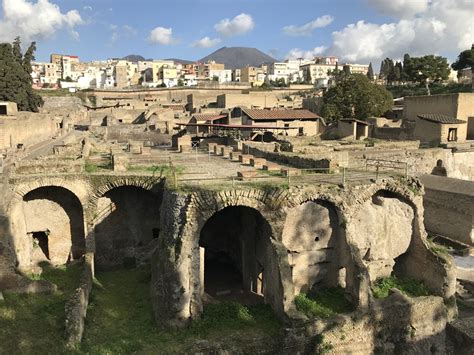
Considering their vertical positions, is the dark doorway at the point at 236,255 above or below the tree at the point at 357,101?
below

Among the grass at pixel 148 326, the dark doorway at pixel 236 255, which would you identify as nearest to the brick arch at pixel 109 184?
the dark doorway at pixel 236 255

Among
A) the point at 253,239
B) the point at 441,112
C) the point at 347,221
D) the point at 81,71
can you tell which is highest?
the point at 81,71

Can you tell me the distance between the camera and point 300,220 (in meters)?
14.6

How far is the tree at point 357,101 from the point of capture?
4850cm

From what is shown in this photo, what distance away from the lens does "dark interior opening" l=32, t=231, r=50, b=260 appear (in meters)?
18.9

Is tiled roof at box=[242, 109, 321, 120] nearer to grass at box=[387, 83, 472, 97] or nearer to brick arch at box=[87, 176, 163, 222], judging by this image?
brick arch at box=[87, 176, 163, 222]

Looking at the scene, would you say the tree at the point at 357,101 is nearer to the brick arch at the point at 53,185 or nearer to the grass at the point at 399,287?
the grass at the point at 399,287

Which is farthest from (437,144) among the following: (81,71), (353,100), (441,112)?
(81,71)

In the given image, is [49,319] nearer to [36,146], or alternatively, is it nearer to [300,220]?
[300,220]

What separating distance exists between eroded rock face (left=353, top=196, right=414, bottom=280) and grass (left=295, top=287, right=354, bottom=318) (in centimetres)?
174

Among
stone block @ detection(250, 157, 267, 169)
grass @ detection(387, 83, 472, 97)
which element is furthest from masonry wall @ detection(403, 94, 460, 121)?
stone block @ detection(250, 157, 267, 169)

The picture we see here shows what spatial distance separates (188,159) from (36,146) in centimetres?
1235

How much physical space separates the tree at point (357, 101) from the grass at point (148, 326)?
38.6 meters

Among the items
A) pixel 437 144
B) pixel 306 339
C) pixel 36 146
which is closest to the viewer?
pixel 306 339
